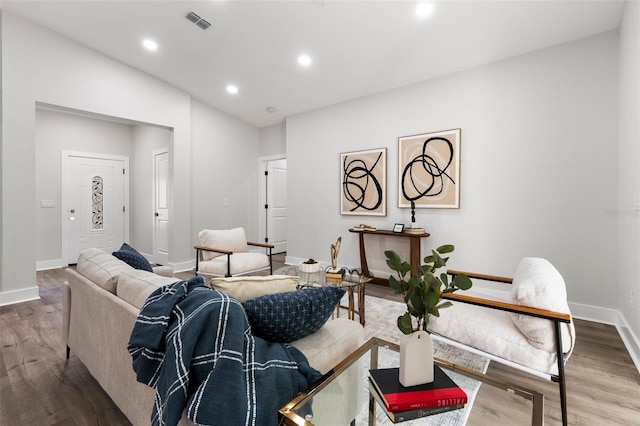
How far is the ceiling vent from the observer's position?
3.28 meters

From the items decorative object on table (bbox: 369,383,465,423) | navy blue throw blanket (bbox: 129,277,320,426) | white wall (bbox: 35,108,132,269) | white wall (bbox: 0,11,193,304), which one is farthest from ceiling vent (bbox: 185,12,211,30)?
decorative object on table (bbox: 369,383,465,423)

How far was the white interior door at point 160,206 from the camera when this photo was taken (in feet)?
18.4

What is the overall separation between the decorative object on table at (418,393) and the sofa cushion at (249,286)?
0.54 meters

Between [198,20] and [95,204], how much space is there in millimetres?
4384

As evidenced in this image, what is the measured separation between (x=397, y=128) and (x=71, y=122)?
5.79m

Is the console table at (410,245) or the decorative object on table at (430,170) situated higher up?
the decorative object on table at (430,170)

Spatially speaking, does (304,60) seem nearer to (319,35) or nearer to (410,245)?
(319,35)

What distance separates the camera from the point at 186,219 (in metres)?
5.17

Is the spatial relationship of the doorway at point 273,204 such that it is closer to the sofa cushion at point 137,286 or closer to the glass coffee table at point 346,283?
the glass coffee table at point 346,283

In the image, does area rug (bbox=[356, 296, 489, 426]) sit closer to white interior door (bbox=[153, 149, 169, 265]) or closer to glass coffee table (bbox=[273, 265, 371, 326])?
glass coffee table (bbox=[273, 265, 371, 326])

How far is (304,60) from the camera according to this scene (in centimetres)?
384

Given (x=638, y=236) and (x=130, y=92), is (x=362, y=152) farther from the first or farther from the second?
(x=130, y=92)

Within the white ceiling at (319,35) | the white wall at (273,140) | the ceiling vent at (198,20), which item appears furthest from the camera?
the white wall at (273,140)

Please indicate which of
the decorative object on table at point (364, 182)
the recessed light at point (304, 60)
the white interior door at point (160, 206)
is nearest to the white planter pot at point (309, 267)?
the decorative object on table at point (364, 182)
